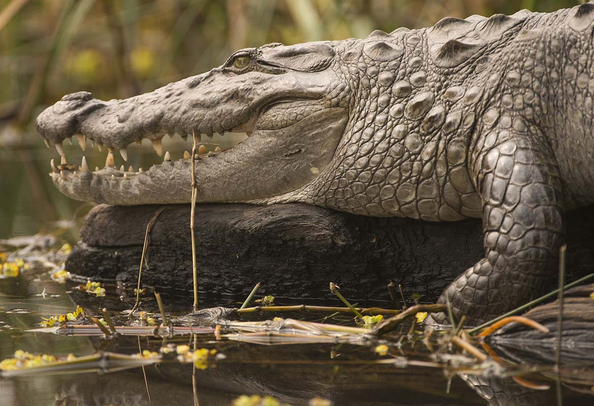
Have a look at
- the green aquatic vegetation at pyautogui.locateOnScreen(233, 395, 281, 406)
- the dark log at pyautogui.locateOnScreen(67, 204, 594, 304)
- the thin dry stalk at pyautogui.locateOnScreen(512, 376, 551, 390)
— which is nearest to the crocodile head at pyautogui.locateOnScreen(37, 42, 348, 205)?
the dark log at pyautogui.locateOnScreen(67, 204, 594, 304)

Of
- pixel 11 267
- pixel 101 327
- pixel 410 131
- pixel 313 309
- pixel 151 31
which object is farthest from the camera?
pixel 151 31

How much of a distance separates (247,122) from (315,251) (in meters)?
0.71

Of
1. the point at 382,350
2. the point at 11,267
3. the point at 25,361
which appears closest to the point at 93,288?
the point at 11,267

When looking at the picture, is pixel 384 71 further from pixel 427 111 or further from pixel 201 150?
pixel 201 150

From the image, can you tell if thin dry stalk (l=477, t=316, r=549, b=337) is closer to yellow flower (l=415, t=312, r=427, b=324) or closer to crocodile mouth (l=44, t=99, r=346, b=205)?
yellow flower (l=415, t=312, r=427, b=324)

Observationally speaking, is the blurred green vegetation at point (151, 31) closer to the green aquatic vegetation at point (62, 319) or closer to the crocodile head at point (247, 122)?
the crocodile head at point (247, 122)

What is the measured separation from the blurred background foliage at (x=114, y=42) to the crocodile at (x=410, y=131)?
2072 mm

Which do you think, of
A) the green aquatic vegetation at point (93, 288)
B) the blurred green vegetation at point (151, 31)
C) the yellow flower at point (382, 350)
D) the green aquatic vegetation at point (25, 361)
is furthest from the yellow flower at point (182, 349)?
the blurred green vegetation at point (151, 31)

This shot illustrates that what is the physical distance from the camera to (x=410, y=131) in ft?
11.4

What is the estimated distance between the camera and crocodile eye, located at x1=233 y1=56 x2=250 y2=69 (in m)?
3.88

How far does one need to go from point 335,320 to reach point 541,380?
1.13m

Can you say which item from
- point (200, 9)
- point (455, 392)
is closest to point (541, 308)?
point (455, 392)

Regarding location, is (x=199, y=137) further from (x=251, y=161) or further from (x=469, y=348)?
(x=469, y=348)

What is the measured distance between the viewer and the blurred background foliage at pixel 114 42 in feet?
26.9
